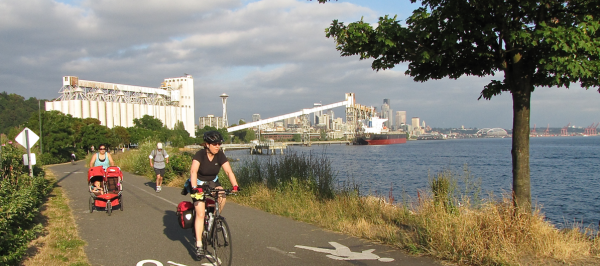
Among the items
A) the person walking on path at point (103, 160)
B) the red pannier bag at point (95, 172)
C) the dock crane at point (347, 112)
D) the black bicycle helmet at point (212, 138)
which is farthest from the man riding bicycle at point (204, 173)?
the dock crane at point (347, 112)

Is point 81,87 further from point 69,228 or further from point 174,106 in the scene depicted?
point 69,228

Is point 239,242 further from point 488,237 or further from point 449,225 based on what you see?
point 488,237

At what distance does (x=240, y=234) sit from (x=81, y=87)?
11190 centimetres

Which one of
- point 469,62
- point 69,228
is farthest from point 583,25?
point 69,228

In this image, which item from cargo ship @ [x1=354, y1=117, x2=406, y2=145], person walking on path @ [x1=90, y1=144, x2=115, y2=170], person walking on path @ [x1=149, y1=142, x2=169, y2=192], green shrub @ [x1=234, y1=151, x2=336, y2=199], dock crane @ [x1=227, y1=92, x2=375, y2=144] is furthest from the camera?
dock crane @ [x1=227, y1=92, x2=375, y2=144]

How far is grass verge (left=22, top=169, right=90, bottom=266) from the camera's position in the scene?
617 centimetres

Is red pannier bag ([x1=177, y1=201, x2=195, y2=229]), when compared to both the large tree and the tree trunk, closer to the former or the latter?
the large tree

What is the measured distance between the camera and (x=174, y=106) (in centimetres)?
13338

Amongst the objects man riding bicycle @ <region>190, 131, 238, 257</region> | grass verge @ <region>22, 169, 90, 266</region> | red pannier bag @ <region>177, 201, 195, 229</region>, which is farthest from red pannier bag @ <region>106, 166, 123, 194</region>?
man riding bicycle @ <region>190, 131, 238, 257</region>

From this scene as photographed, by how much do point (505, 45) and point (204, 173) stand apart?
4.76 meters

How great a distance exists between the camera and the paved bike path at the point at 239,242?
6.20m

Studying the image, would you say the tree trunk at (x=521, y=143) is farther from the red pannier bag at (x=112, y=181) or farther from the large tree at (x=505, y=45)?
the red pannier bag at (x=112, y=181)

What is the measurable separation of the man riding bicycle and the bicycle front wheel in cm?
30

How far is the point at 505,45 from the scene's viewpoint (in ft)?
21.6
